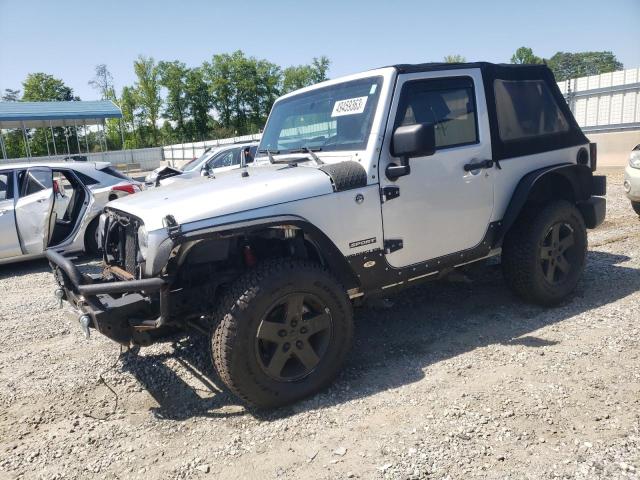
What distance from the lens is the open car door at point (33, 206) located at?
277 inches

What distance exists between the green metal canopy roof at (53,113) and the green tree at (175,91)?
107 feet

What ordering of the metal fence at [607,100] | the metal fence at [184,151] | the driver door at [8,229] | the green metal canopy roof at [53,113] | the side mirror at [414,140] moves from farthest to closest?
the metal fence at [184,151] < the green metal canopy roof at [53,113] < the metal fence at [607,100] < the driver door at [8,229] < the side mirror at [414,140]

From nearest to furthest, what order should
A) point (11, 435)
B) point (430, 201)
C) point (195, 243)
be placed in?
1. point (195, 243)
2. point (11, 435)
3. point (430, 201)

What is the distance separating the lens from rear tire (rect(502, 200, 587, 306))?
13.9 ft

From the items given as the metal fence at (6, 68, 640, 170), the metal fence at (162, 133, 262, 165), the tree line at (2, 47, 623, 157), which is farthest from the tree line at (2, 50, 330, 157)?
the metal fence at (6, 68, 640, 170)

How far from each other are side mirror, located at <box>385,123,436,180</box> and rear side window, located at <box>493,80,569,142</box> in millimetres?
1158

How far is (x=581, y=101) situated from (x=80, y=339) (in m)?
18.9

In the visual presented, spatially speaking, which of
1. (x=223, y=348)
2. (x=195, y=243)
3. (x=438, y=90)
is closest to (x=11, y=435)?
(x=223, y=348)

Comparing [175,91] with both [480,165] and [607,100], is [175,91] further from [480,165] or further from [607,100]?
[480,165]

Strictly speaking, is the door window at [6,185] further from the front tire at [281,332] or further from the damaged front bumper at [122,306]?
the front tire at [281,332]

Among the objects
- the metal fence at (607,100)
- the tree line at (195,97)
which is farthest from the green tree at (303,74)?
the metal fence at (607,100)

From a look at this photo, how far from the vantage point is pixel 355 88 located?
3.77 m

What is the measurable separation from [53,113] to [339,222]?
25.8 meters

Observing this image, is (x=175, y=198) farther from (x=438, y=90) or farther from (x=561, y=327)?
(x=561, y=327)
